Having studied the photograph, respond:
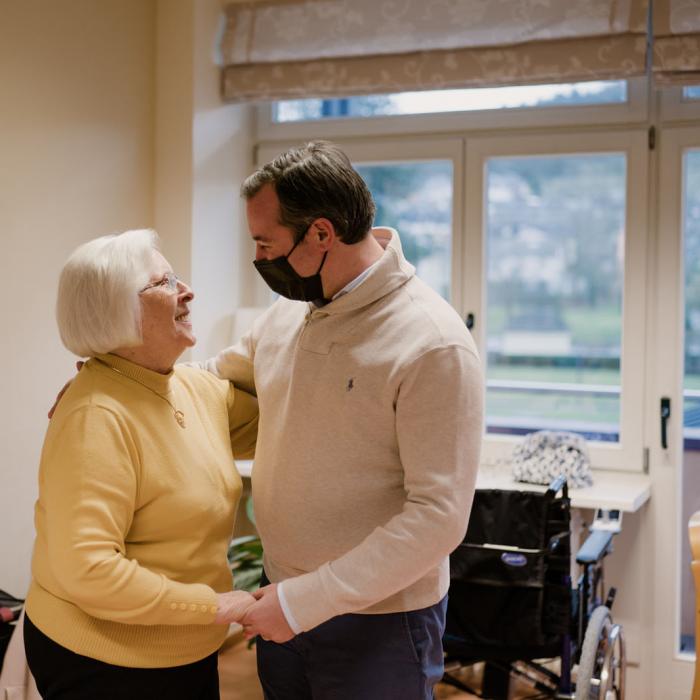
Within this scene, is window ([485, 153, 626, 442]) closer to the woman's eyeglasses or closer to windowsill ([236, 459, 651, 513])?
windowsill ([236, 459, 651, 513])

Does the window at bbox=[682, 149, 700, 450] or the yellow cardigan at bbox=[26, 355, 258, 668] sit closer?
the yellow cardigan at bbox=[26, 355, 258, 668]

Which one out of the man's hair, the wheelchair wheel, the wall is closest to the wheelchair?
the wheelchair wheel

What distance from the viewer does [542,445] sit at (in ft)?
10.4

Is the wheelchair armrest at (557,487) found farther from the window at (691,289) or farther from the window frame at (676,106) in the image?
the window frame at (676,106)

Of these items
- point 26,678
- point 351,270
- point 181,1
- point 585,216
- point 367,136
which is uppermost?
point 181,1

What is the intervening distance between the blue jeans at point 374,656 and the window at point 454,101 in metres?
2.15

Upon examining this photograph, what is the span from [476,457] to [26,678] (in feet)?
3.76

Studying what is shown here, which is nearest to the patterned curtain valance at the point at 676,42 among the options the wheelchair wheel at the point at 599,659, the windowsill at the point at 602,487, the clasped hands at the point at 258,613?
the windowsill at the point at 602,487

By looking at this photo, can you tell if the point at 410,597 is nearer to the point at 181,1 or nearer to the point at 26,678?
the point at 26,678

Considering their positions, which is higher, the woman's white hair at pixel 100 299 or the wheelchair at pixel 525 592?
the woman's white hair at pixel 100 299

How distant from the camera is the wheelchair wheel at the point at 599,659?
2.44 m

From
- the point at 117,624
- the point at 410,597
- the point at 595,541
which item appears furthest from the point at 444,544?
the point at 595,541

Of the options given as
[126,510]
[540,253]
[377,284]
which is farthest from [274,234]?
[540,253]

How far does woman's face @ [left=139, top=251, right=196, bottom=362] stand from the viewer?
63.6 inches
